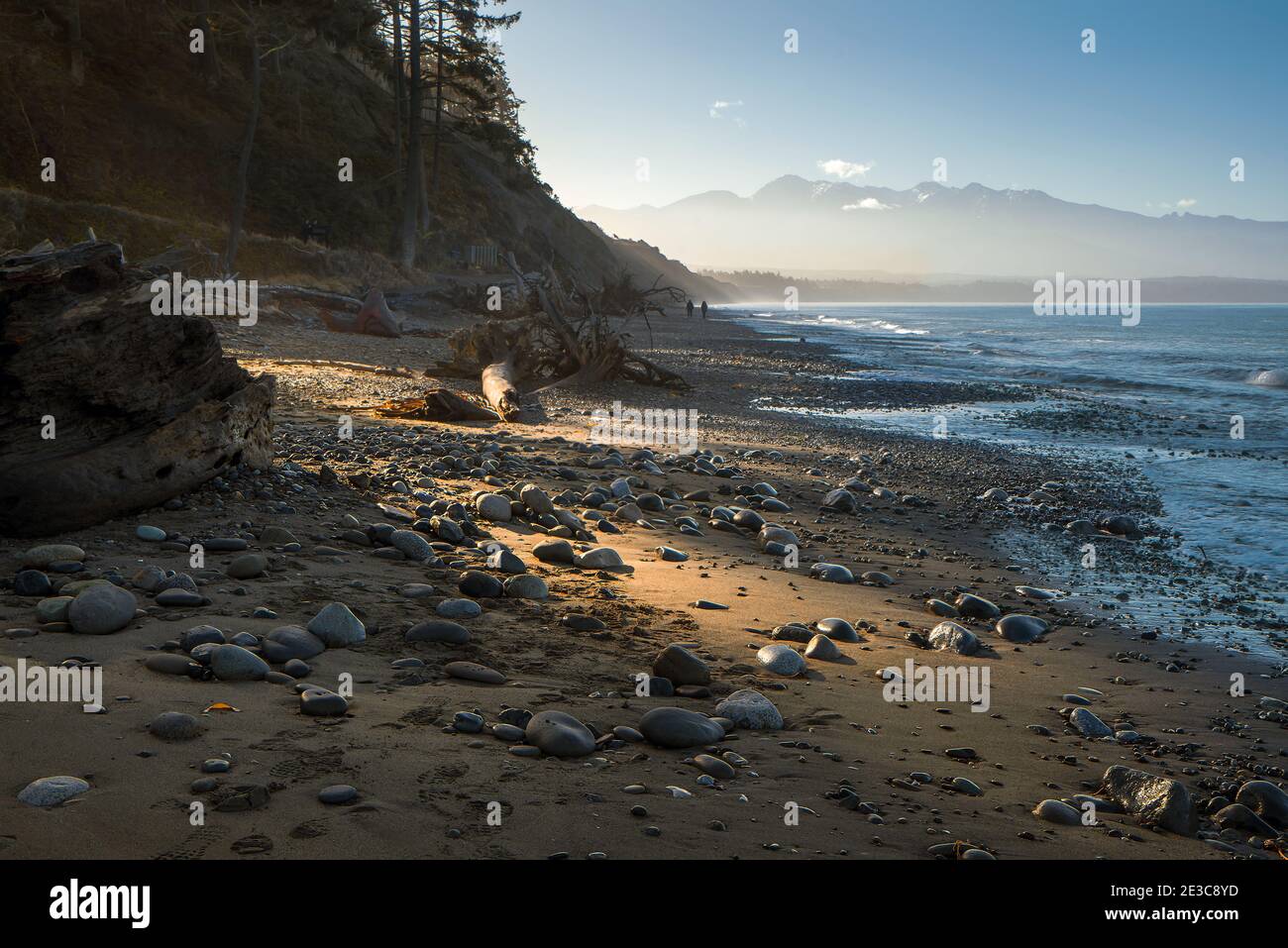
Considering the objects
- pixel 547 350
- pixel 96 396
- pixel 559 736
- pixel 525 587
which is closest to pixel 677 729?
pixel 559 736

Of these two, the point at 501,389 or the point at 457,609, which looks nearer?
the point at 457,609

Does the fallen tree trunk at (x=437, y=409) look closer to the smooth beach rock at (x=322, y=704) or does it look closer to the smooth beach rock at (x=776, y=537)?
the smooth beach rock at (x=776, y=537)

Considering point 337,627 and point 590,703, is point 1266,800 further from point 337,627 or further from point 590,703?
point 337,627

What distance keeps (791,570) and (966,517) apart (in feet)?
10.4

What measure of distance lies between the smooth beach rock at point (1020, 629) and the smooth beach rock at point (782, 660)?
5.68ft

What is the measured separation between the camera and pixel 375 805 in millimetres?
2555

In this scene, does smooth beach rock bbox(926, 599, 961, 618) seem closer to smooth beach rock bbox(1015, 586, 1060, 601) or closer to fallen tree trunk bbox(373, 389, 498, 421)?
smooth beach rock bbox(1015, 586, 1060, 601)

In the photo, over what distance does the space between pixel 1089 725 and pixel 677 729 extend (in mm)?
2015

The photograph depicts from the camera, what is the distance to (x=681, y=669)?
3.95m

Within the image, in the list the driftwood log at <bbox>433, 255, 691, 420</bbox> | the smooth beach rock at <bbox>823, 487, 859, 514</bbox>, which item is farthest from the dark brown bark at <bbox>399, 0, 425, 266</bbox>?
the smooth beach rock at <bbox>823, 487, 859, 514</bbox>

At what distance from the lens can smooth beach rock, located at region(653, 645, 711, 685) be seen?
3.95 m

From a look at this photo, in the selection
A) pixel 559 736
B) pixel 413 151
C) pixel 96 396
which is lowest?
pixel 559 736

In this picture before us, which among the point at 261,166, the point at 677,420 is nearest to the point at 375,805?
the point at 677,420

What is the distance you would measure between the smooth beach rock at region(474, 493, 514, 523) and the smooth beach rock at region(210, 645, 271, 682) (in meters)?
3.19
